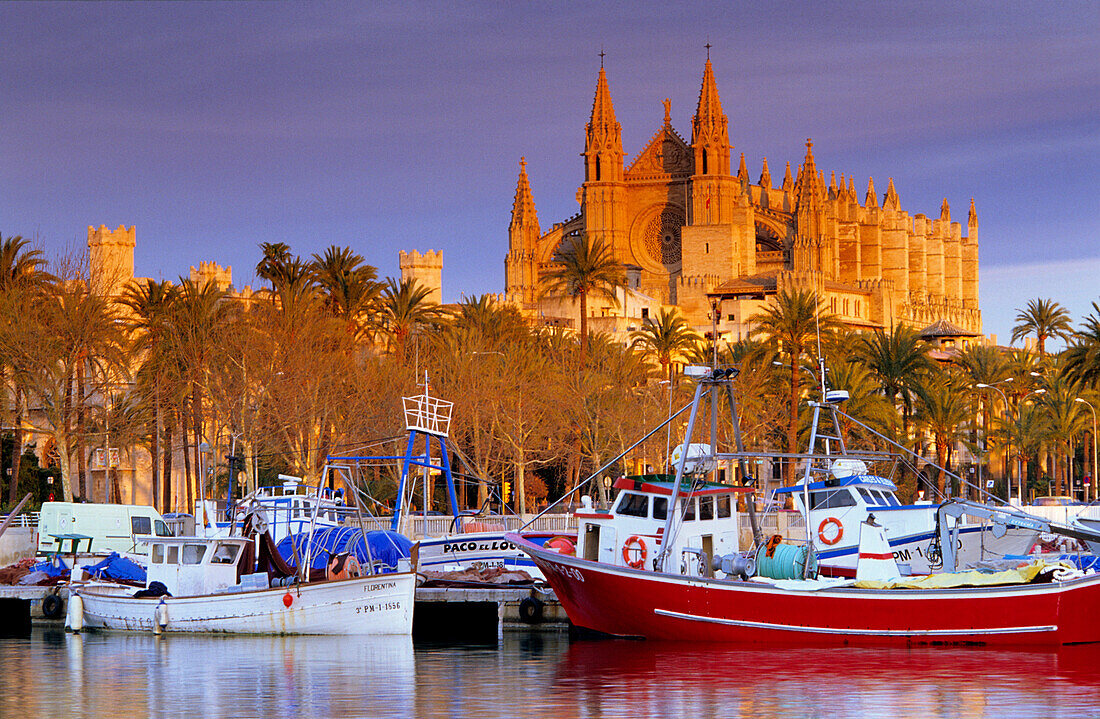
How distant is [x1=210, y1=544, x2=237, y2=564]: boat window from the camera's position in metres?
37.9

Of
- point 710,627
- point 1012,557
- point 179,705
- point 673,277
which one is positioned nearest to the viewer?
point 179,705

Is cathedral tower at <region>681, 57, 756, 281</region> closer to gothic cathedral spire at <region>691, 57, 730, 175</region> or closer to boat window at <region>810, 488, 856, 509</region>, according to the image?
gothic cathedral spire at <region>691, 57, 730, 175</region>

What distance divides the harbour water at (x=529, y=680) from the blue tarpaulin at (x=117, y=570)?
6.49 metres

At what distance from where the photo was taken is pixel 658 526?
1412 inches

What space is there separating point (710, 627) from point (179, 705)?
12772 millimetres

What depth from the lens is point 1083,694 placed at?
26.1 meters

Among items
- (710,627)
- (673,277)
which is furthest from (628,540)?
(673,277)

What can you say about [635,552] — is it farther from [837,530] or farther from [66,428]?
[66,428]

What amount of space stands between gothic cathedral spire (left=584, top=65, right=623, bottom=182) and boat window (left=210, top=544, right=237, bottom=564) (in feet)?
429

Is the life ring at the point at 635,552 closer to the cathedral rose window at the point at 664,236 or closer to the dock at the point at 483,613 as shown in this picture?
the dock at the point at 483,613

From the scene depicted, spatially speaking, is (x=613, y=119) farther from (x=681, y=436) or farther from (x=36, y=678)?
(x=36, y=678)

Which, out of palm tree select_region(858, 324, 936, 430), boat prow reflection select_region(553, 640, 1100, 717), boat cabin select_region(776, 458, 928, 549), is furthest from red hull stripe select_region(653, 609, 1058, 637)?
palm tree select_region(858, 324, 936, 430)

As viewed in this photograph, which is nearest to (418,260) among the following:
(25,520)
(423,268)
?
(423,268)

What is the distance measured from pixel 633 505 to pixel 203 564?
10.7 m
